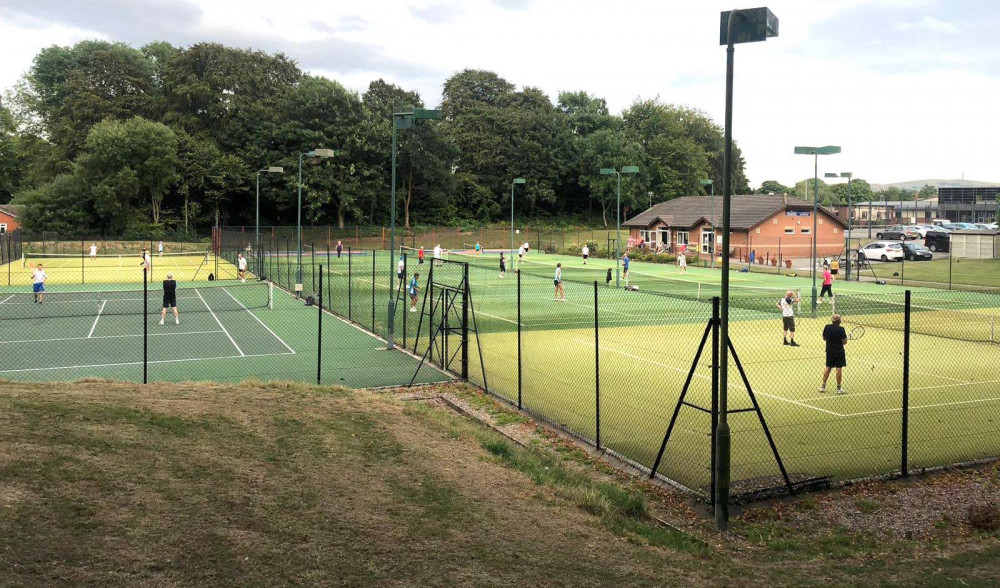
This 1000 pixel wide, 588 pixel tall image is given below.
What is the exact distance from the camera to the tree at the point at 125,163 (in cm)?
7881

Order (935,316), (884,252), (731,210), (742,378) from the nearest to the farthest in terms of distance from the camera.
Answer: (742,378), (935,316), (884,252), (731,210)

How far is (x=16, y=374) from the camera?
19.0m

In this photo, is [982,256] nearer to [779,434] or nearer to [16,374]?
[779,434]

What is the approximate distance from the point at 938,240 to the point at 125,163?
244 ft

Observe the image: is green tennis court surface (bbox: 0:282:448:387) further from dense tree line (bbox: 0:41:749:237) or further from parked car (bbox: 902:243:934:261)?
dense tree line (bbox: 0:41:749:237)

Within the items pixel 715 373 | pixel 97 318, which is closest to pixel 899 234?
pixel 97 318

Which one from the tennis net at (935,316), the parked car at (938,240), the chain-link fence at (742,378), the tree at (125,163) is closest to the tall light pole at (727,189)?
the chain-link fence at (742,378)

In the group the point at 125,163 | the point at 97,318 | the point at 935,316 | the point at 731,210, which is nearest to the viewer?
the point at 97,318

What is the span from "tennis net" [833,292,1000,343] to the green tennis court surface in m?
14.9

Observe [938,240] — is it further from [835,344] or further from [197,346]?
[197,346]

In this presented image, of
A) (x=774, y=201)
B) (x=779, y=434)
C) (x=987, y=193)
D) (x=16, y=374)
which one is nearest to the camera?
(x=779, y=434)

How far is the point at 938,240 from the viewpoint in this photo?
70.1m

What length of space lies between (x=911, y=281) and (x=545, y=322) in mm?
28125

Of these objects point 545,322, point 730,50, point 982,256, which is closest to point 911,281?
point 982,256
